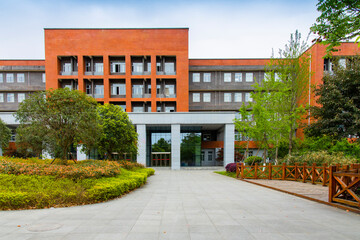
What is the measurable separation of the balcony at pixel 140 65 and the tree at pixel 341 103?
2146 centimetres

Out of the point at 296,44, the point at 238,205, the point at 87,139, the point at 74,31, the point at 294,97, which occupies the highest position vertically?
the point at 74,31

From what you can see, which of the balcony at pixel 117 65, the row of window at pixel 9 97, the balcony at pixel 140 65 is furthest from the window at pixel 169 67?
the row of window at pixel 9 97

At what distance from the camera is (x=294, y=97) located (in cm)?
1819

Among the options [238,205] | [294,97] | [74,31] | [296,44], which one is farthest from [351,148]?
[74,31]

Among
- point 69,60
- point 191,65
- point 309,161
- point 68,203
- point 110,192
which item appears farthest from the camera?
point 191,65

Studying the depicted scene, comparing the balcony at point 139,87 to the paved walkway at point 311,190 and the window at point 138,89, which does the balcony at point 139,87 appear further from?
the paved walkway at point 311,190

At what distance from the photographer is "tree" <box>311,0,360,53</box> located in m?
5.12

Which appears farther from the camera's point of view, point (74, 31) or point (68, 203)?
point (74, 31)

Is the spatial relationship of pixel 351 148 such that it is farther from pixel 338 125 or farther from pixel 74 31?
pixel 74 31

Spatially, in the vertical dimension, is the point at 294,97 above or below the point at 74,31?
below

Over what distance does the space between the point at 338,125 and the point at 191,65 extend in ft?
69.5

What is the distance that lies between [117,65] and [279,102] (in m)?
22.3

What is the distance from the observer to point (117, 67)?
30.9 metres

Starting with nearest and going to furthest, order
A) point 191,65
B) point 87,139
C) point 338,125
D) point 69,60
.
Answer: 1. point 87,139
2. point 338,125
3. point 69,60
4. point 191,65
